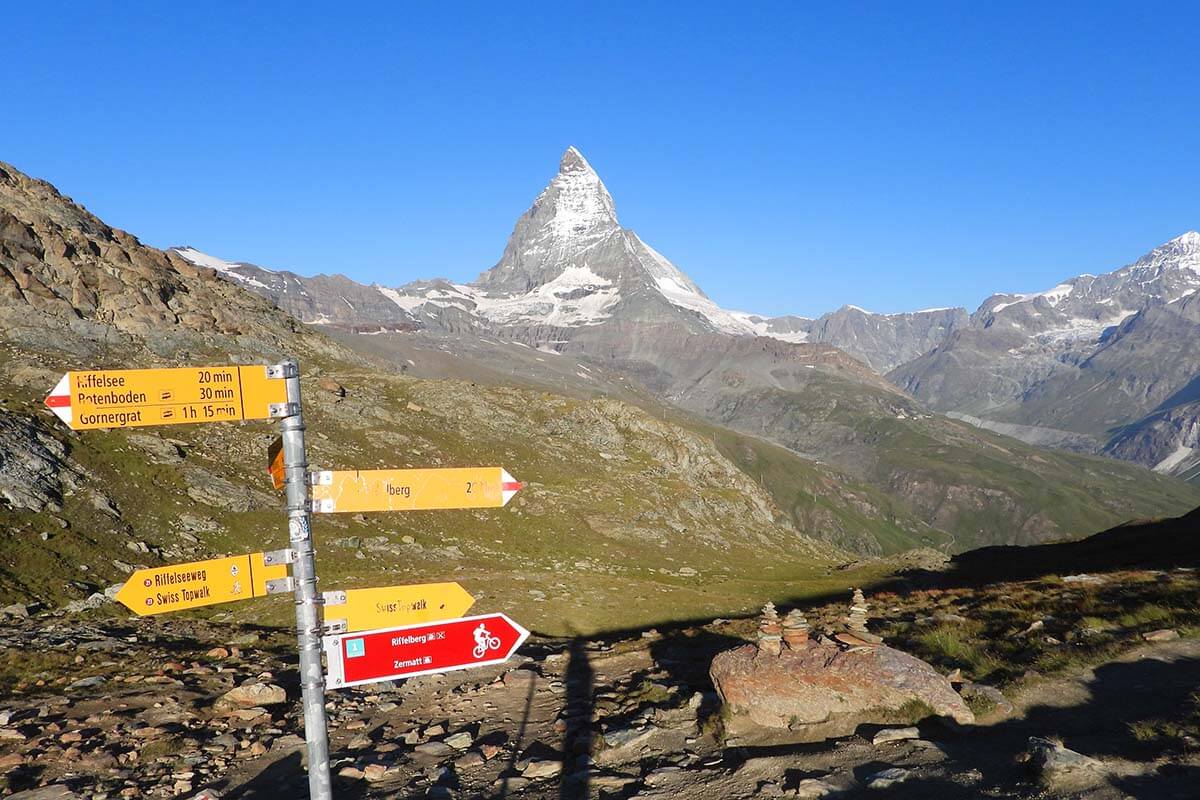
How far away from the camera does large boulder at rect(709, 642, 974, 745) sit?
15000 mm

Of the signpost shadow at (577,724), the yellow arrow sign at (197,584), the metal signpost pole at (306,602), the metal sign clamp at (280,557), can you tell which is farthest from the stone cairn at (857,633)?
the yellow arrow sign at (197,584)

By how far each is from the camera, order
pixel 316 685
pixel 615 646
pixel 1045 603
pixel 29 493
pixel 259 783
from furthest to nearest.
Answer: pixel 29 493, pixel 615 646, pixel 1045 603, pixel 259 783, pixel 316 685

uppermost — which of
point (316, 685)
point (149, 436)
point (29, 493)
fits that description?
point (149, 436)

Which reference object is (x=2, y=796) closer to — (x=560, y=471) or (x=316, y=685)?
(x=316, y=685)

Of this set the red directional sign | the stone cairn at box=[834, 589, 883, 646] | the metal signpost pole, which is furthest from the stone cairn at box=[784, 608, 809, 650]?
the metal signpost pole

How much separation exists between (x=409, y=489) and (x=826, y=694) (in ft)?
38.8

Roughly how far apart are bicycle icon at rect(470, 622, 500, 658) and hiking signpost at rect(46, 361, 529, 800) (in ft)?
0.05


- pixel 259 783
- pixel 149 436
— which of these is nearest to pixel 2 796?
pixel 259 783

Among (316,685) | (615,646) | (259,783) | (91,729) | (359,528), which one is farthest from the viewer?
(359,528)

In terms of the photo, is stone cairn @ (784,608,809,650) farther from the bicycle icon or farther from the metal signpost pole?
the metal signpost pole

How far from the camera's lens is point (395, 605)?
8.89m

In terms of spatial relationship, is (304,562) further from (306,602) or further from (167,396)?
(167,396)

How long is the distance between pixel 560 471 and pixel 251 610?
159 ft

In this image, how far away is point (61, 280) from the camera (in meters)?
80.4
